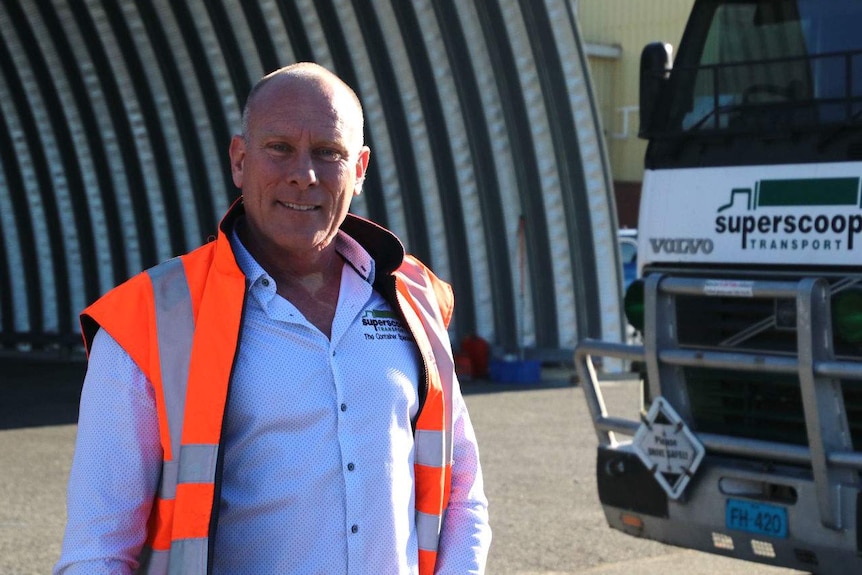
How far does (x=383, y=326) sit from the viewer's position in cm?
292

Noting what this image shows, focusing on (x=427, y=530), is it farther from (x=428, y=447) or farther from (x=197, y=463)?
(x=197, y=463)

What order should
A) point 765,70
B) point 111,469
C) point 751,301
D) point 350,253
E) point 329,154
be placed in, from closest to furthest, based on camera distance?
point 111,469 < point 329,154 < point 350,253 < point 751,301 < point 765,70

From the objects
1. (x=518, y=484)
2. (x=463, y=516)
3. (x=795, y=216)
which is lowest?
(x=518, y=484)

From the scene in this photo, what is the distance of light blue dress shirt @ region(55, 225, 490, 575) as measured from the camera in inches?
100.0

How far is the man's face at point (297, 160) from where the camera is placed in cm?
273

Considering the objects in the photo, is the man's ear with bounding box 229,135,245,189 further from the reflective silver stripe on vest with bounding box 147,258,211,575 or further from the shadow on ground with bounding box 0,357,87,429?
the shadow on ground with bounding box 0,357,87,429

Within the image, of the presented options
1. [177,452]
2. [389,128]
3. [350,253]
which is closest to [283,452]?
[177,452]

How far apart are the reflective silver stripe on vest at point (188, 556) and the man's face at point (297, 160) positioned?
2.06ft

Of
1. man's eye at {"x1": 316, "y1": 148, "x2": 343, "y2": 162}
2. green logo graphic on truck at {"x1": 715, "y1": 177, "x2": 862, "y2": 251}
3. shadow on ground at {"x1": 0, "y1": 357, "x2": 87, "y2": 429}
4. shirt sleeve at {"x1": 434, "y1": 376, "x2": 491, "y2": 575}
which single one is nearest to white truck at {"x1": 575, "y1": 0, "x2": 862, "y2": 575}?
green logo graphic on truck at {"x1": 715, "y1": 177, "x2": 862, "y2": 251}

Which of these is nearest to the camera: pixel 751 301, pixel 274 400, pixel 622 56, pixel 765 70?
pixel 274 400

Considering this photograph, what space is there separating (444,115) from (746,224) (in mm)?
10381

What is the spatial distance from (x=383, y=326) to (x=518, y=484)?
6376 millimetres

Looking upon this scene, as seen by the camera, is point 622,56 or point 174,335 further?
point 622,56

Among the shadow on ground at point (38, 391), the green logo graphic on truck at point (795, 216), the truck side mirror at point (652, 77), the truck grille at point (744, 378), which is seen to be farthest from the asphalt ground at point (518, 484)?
the truck side mirror at point (652, 77)
